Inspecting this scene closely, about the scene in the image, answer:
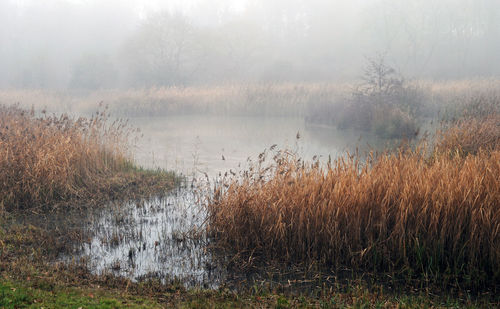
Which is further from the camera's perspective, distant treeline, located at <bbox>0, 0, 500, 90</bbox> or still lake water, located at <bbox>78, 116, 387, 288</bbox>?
distant treeline, located at <bbox>0, 0, 500, 90</bbox>

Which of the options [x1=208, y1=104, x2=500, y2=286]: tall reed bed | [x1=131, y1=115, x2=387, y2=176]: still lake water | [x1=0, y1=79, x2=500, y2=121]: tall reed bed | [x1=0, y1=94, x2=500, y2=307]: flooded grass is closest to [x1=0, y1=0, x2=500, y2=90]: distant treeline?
[x1=0, y1=79, x2=500, y2=121]: tall reed bed

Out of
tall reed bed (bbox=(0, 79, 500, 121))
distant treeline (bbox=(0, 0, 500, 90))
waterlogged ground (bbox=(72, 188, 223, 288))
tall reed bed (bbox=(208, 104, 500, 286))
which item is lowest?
waterlogged ground (bbox=(72, 188, 223, 288))

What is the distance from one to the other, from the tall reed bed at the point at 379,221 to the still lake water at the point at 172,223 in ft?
1.53

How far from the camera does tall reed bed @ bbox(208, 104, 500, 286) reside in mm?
4512

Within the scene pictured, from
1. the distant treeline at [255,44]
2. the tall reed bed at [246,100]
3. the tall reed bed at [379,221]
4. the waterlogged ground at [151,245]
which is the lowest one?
the waterlogged ground at [151,245]

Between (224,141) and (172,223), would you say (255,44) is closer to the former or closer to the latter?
(224,141)

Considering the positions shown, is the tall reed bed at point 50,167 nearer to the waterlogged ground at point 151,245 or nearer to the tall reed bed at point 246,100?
the waterlogged ground at point 151,245

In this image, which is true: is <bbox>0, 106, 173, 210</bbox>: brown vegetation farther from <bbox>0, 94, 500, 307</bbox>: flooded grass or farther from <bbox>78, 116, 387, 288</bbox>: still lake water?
<bbox>78, 116, 387, 288</bbox>: still lake water

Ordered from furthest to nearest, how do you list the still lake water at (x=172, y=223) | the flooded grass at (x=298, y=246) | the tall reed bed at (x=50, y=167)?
1. the tall reed bed at (x=50, y=167)
2. the still lake water at (x=172, y=223)
3. the flooded grass at (x=298, y=246)

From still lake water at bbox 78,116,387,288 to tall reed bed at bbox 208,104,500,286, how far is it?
0.47m

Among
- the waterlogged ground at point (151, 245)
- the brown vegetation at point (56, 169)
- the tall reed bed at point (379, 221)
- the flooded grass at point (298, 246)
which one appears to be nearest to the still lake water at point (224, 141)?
the brown vegetation at point (56, 169)

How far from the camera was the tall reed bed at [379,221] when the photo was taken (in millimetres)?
4512

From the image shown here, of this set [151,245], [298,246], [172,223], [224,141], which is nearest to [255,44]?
[224,141]

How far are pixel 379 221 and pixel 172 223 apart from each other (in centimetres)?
298
